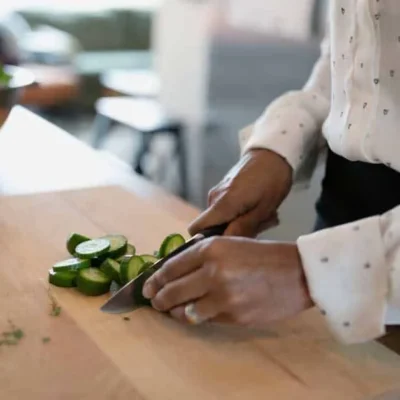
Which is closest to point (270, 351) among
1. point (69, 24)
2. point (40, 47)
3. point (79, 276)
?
point (79, 276)

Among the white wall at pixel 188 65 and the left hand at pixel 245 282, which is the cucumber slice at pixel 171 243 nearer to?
the left hand at pixel 245 282

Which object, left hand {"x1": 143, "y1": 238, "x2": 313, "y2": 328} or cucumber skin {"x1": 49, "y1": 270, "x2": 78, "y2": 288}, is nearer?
left hand {"x1": 143, "y1": 238, "x2": 313, "y2": 328}

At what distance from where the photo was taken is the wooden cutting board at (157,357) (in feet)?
2.23

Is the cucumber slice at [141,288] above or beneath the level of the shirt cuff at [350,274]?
beneath

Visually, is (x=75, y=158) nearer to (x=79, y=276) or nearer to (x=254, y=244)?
(x=79, y=276)

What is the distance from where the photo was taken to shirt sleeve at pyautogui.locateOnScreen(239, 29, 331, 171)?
1.01 meters

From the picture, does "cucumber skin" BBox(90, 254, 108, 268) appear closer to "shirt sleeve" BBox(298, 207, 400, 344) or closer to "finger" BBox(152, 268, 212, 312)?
Answer: "finger" BBox(152, 268, 212, 312)

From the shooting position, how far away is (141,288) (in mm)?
812

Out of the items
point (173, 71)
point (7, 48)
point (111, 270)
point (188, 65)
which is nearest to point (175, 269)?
point (111, 270)

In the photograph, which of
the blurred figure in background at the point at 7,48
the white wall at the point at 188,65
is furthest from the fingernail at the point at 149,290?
the blurred figure in background at the point at 7,48

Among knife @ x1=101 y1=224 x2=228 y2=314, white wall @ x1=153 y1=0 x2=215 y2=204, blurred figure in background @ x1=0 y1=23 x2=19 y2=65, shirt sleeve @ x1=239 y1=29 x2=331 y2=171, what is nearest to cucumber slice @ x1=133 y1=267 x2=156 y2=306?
knife @ x1=101 y1=224 x2=228 y2=314

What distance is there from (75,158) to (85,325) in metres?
0.69

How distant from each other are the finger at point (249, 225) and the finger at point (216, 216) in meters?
0.01

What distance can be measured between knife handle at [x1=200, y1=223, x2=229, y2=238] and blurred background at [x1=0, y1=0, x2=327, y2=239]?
207mm
